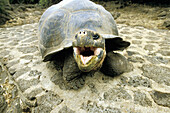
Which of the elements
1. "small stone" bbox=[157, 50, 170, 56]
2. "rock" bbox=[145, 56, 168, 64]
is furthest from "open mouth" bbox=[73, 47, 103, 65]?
"small stone" bbox=[157, 50, 170, 56]

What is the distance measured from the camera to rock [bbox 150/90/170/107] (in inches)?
60.6

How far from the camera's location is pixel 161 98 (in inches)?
63.4

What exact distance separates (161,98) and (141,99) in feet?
0.87

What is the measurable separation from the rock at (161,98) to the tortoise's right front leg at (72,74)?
0.99m

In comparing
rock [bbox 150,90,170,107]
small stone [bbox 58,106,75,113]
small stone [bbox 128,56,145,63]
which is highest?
small stone [bbox 128,56,145,63]

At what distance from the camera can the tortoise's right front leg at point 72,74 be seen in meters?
1.71

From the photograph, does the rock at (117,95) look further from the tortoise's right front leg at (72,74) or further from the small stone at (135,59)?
the small stone at (135,59)

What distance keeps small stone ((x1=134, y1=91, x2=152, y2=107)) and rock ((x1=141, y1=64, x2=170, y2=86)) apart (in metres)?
0.45

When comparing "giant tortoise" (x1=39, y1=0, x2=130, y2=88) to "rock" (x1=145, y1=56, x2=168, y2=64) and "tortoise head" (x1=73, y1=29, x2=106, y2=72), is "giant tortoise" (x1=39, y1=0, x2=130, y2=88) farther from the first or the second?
"rock" (x1=145, y1=56, x2=168, y2=64)

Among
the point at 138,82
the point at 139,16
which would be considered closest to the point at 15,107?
the point at 138,82

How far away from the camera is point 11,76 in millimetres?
2252

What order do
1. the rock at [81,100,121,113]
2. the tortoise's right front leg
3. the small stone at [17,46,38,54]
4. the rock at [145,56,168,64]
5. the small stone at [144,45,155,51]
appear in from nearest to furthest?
the rock at [81,100,121,113]
the tortoise's right front leg
the rock at [145,56,168,64]
the small stone at [144,45,155,51]
the small stone at [17,46,38,54]

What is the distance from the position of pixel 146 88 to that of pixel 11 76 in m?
Answer: 2.28

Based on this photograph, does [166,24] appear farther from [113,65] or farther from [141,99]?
[141,99]
